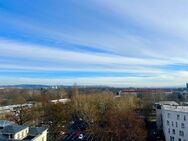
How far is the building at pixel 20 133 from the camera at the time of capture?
113ft

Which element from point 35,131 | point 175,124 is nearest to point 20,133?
point 35,131

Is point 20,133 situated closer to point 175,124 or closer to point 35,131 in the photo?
point 35,131

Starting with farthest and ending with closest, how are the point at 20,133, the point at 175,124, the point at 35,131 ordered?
the point at 175,124 → the point at 35,131 → the point at 20,133

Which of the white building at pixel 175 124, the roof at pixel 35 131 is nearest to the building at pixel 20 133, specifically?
the roof at pixel 35 131

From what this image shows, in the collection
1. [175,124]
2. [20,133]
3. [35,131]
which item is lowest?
[175,124]

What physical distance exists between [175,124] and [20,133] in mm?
31254

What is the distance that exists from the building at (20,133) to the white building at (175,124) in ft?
86.2

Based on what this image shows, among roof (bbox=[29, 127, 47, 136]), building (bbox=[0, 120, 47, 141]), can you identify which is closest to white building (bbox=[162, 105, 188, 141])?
building (bbox=[0, 120, 47, 141])

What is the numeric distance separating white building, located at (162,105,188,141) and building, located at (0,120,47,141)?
26.3 metres

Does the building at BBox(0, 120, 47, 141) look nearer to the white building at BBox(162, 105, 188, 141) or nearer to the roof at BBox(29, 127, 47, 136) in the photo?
the roof at BBox(29, 127, 47, 136)

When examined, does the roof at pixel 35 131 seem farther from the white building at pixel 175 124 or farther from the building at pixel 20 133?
the white building at pixel 175 124

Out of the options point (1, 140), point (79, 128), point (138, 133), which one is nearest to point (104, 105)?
point (79, 128)

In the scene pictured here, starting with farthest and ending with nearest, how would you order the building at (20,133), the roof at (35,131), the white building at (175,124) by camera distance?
1. the white building at (175,124)
2. the roof at (35,131)
3. the building at (20,133)

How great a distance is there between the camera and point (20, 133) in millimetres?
35719
